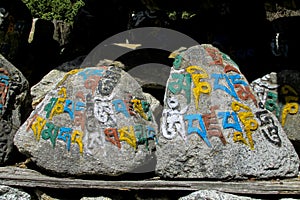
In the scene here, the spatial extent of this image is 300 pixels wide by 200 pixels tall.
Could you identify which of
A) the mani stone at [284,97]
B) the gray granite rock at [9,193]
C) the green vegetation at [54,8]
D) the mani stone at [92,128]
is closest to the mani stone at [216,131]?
the mani stone at [92,128]

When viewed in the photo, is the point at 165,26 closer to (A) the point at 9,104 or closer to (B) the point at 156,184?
(A) the point at 9,104

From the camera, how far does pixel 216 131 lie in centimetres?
411

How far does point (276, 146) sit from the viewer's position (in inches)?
161

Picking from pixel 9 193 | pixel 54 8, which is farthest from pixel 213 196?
pixel 54 8

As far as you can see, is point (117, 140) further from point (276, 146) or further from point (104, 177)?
point (276, 146)

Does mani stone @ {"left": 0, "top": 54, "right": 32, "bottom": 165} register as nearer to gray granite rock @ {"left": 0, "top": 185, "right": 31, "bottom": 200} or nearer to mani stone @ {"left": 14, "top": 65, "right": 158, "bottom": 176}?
mani stone @ {"left": 14, "top": 65, "right": 158, "bottom": 176}

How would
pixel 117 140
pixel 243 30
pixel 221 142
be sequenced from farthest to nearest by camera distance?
pixel 243 30 → pixel 117 140 → pixel 221 142

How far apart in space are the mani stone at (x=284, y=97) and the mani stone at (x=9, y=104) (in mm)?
2149

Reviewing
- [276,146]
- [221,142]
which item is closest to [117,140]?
[221,142]

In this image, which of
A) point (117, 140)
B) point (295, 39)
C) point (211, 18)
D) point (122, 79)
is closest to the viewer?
point (117, 140)

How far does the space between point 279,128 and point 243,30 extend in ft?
6.35

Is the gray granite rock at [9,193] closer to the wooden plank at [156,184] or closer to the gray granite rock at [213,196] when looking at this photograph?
the wooden plank at [156,184]

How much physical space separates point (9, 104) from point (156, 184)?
1704 millimetres

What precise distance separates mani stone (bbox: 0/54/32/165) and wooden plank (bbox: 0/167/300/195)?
350 millimetres
